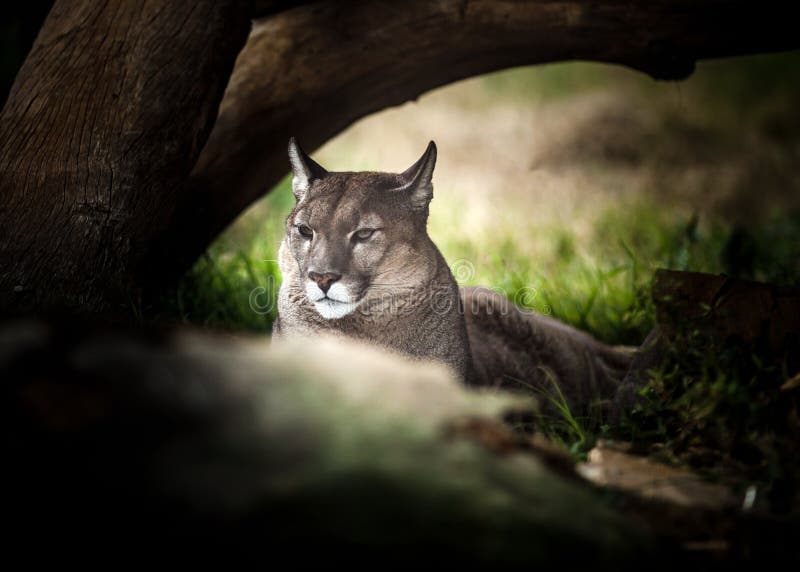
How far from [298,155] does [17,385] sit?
246cm

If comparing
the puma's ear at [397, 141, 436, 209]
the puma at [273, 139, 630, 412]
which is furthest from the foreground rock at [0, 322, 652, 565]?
the puma's ear at [397, 141, 436, 209]

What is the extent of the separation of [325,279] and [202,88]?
51.5 inches

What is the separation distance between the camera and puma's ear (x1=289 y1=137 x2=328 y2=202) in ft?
14.3

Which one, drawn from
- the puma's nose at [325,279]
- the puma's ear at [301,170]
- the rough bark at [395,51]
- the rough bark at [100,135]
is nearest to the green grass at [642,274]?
the rough bark at [395,51]

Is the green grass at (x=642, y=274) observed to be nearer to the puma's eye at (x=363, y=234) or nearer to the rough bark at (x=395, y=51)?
the rough bark at (x=395, y=51)

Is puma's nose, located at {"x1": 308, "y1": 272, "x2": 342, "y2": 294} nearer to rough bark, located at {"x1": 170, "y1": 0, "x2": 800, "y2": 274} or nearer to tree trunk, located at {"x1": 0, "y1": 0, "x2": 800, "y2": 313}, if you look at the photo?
tree trunk, located at {"x1": 0, "y1": 0, "x2": 800, "y2": 313}

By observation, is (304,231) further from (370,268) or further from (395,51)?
(395,51)

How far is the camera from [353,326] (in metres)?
4.25

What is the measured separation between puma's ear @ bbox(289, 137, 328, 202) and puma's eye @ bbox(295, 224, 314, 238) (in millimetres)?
207

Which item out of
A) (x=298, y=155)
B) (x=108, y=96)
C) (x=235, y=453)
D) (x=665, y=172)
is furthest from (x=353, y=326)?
(x=665, y=172)

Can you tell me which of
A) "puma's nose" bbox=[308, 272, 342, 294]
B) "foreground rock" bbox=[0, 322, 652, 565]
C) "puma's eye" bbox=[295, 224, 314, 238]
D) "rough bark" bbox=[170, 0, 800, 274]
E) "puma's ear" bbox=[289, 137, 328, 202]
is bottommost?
"foreground rock" bbox=[0, 322, 652, 565]

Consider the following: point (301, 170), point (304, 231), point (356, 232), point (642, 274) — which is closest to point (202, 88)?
point (301, 170)

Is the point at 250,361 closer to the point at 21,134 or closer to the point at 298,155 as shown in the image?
the point at 298,155

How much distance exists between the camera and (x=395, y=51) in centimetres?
526
